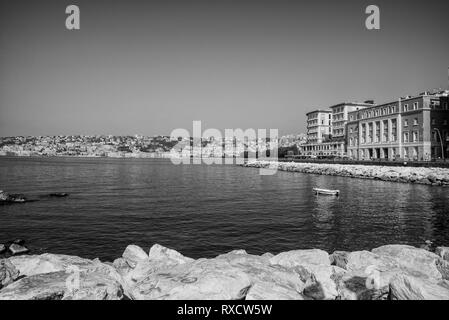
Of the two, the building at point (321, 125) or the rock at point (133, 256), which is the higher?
the building at point (321, 125)

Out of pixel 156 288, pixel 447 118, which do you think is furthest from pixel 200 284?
pixel 447 118

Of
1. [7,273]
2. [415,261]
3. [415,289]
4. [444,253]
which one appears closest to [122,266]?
[7,273]

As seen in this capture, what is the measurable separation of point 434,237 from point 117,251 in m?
17.6

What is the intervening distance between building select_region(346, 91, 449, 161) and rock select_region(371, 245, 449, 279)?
67037mm

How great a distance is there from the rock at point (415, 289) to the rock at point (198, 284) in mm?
3625

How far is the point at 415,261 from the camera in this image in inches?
412

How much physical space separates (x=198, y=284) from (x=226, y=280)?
635 mm

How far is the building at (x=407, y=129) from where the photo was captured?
7444cm

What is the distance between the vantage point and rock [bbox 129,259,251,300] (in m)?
7.21

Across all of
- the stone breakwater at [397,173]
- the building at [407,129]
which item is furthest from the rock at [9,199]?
the building at [407,129]

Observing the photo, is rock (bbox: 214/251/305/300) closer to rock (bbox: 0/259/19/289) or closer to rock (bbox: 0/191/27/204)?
rock (bbox: 0/259/19/289)

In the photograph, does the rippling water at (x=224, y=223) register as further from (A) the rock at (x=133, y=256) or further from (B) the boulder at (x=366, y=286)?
(B) the boulder at (x=366, y=286)

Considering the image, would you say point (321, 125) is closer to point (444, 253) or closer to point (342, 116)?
point (342, 116)
